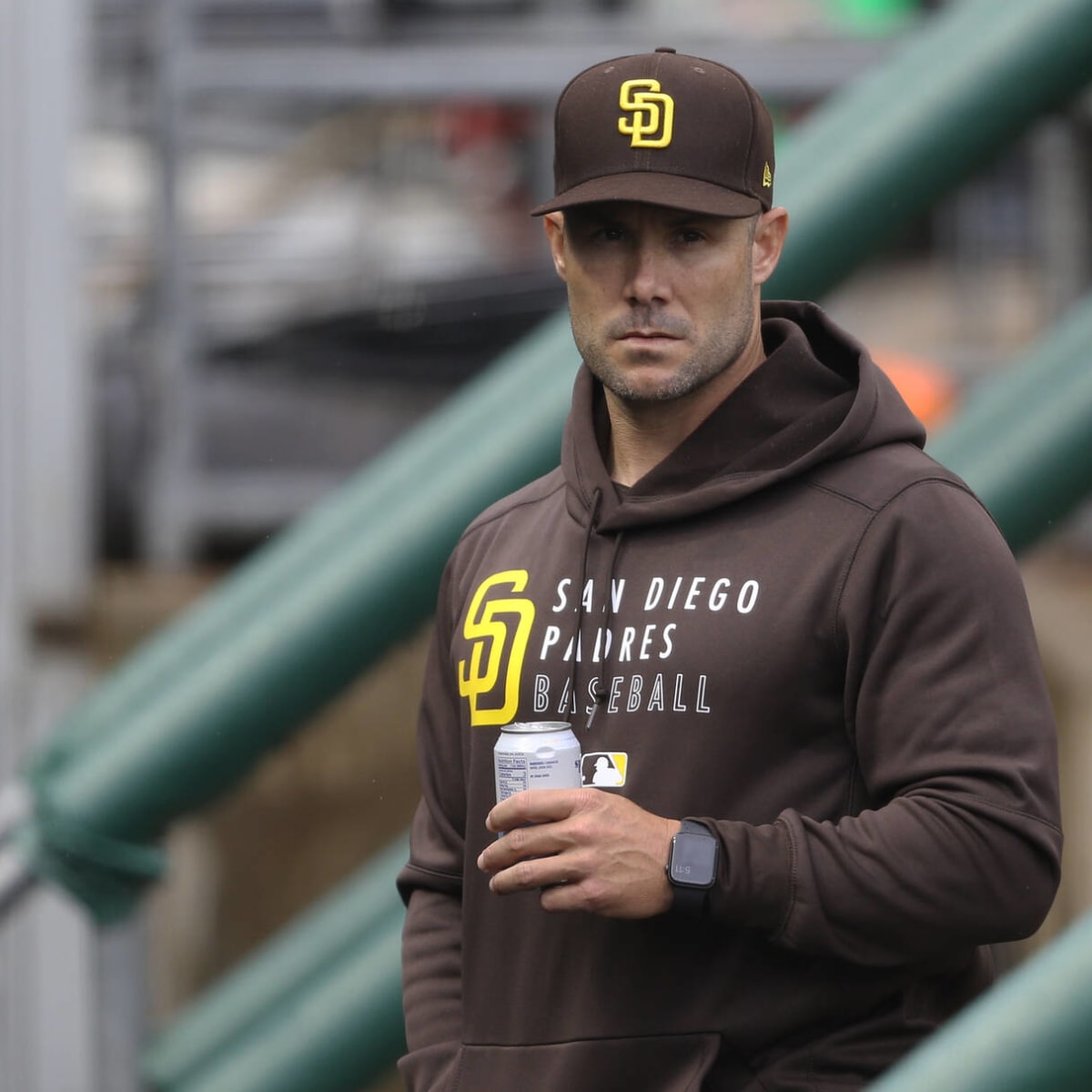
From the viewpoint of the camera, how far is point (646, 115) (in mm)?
1947

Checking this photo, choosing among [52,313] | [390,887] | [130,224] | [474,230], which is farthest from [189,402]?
[130,224]

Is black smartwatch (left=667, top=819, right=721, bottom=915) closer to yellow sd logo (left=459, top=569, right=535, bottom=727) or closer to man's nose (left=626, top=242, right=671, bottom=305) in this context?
yellow sd logo (left=459, top=569, right=535, bottom=727)

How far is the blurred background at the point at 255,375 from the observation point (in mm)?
5676

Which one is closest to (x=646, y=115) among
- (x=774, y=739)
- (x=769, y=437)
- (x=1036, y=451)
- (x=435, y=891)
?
(x=769, y=437)

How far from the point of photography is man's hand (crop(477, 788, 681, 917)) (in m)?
1.74

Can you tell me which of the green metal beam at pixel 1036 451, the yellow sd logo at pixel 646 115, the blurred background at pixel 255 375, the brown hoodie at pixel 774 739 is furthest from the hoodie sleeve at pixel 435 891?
the blurred background at pixel 255 375

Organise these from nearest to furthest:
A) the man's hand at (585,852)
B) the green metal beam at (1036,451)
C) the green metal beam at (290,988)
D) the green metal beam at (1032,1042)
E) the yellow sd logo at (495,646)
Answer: the green metal beam at (1032,1042) < the man's hand at (585,852) < the yellow sd logo at (495,646) < the green metal beam at (1036,451) < the green metal beam at (290,988)

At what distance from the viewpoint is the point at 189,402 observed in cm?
585

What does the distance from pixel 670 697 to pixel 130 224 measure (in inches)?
319

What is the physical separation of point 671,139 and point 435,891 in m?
0.88

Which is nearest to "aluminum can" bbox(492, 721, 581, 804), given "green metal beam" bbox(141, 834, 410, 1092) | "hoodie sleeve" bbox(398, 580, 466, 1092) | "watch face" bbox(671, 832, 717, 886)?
"watch face" bbox(671, 832, 717, 886)

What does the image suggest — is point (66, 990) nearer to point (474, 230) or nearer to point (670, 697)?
point (474, 230)

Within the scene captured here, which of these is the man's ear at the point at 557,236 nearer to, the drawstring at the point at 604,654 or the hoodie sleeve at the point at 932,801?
the drawstring at the point at 604,654

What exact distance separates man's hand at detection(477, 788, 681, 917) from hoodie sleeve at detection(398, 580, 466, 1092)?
1.35 feet
